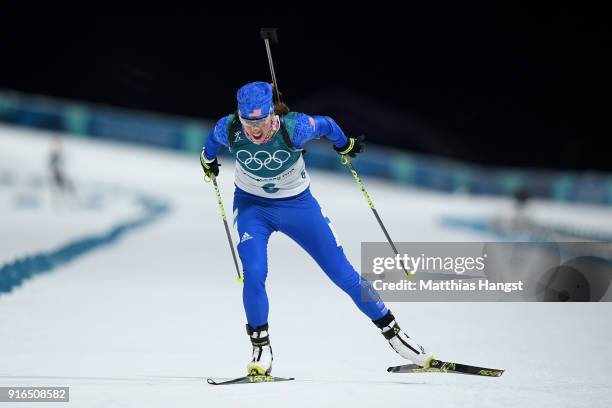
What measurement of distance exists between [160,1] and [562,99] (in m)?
19.6

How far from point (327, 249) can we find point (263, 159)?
708 mm

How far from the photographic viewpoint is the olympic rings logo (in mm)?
5398

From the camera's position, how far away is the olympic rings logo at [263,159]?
17.7ft

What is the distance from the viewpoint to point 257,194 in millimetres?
5617

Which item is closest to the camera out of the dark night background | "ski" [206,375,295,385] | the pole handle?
"ski" [206,375,295,385]

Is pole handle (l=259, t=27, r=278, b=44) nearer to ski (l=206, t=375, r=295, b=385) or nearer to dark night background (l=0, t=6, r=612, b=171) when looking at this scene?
ski (l=206, t=375, r=295, b=385)

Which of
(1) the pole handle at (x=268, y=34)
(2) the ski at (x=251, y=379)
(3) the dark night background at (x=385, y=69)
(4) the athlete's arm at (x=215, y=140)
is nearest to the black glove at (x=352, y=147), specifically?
(4) the athlete's arm at (x=215, y=140)

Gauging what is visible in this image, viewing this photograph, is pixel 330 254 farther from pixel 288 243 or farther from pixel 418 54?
pixel 418 54

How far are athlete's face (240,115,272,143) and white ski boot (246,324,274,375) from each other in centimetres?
118

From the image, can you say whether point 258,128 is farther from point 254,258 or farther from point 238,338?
point 238,338

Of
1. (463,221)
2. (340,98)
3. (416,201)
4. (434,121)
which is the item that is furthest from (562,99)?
(463,221)

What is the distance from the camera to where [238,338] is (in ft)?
21.8

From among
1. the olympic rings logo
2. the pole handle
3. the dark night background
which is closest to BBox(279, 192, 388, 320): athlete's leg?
the olympic rings logo

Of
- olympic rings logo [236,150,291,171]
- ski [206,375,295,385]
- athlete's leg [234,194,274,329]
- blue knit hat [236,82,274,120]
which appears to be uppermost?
blue knit hat [236,82,274,120]
